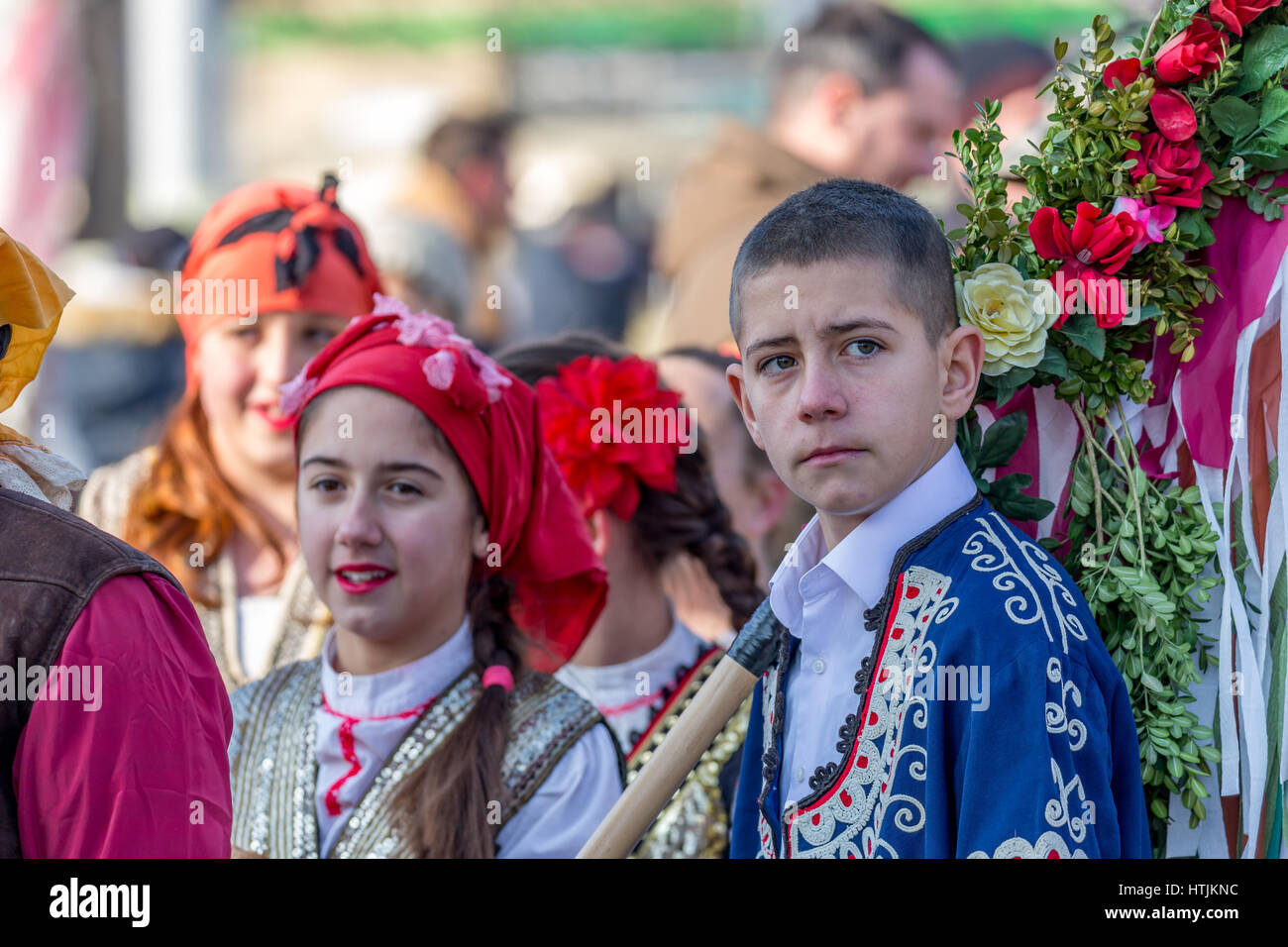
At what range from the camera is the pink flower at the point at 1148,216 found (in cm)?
200

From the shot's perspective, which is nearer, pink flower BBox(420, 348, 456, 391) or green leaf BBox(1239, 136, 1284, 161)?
green leaf BBox(1239, 136, 1284, 161)

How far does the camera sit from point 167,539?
3516 millimetres

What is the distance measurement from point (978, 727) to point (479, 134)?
20.4 feet

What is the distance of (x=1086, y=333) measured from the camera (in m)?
2.01

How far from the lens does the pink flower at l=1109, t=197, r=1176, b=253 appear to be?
1998mm

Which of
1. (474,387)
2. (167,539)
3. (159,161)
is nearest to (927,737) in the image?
(474,387)

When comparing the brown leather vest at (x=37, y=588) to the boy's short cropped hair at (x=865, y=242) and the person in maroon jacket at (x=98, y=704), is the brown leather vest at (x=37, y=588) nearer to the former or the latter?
the person in maroon jacket at (x=98, y=704)

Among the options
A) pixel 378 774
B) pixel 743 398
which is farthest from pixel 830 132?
pixel 743 398

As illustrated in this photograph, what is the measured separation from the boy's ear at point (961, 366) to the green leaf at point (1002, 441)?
0.72 feet

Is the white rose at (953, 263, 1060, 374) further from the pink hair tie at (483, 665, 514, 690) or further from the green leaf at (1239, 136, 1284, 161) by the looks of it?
the pink hair tie at (483, 665, 514, 690)

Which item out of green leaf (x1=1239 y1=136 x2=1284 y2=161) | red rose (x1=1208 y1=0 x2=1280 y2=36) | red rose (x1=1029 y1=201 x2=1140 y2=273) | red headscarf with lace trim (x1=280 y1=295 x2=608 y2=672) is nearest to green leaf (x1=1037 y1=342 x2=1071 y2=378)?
red rose (x1=1029 y1=201 x2=1140 y2=273)

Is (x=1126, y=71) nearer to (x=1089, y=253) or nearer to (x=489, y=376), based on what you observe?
(x=1089, y=253)

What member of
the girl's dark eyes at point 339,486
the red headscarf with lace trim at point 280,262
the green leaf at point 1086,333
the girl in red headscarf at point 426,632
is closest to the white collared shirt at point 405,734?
the girl in red headscarf at point 426,632

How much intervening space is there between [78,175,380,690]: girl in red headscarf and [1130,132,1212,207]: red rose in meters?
1.97
